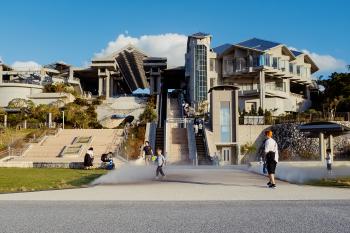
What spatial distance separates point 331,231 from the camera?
584 centimetres

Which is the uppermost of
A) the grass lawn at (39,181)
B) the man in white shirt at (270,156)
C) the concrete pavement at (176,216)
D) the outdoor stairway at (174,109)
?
the outdoor stairway at (174,109)

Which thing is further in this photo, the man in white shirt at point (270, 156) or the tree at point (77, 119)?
the tree at point (77, 119)

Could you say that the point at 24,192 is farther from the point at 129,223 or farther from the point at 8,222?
the point at 129,223

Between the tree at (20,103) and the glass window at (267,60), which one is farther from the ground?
the glass window at (267,60)

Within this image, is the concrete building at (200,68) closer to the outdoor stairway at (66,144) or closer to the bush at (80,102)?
the bush at (80,102)

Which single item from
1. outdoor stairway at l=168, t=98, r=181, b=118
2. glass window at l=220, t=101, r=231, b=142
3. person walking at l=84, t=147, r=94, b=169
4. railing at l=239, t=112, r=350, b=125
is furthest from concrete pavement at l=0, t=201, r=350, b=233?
outdoor stairway at l=168, t=98, r=181, b=118

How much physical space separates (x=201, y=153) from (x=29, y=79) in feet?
169

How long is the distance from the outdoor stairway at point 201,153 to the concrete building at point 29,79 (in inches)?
1685

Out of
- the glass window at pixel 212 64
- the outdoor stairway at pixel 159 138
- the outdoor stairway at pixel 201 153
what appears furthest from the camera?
the glass window at pixel 212 64

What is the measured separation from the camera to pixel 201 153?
32.5 meters

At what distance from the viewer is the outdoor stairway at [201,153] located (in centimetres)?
3088

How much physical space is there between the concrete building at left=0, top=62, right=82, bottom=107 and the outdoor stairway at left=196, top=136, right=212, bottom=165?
140 ft

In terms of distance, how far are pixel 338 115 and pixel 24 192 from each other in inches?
1690

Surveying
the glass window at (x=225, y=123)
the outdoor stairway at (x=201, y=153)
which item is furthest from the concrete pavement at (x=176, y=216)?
the glass window at (x=225, y=123)
